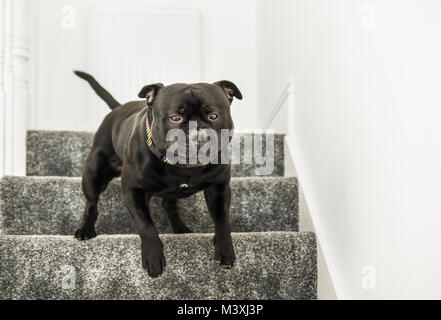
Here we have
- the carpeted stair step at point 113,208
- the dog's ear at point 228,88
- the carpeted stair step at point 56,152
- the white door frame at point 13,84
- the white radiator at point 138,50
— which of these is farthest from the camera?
the white radiator at point 138,50

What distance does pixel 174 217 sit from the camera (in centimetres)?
168

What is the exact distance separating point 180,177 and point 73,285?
0.42 metres

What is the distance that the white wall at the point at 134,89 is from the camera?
3.09m

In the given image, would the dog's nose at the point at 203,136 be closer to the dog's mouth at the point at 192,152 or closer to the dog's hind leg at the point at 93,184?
the dog's mouth at the point at 192,152

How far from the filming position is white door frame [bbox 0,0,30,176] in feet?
5.69

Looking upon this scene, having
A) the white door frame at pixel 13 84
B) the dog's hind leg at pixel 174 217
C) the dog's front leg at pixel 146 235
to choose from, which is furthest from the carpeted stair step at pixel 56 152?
the dog's front leg at pixel 146 235

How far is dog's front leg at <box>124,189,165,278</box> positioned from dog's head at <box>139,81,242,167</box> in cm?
17

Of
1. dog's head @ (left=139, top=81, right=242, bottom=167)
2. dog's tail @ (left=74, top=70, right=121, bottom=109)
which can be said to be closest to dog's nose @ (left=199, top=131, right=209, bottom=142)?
dog's head @ (left=139, top=81, right=242, bottom=167)

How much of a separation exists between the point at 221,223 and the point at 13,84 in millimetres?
958

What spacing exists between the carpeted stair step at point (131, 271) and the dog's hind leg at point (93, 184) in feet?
0.22

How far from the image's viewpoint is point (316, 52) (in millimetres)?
1719

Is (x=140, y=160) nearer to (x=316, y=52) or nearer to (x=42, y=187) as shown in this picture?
(x=42, y=187)
